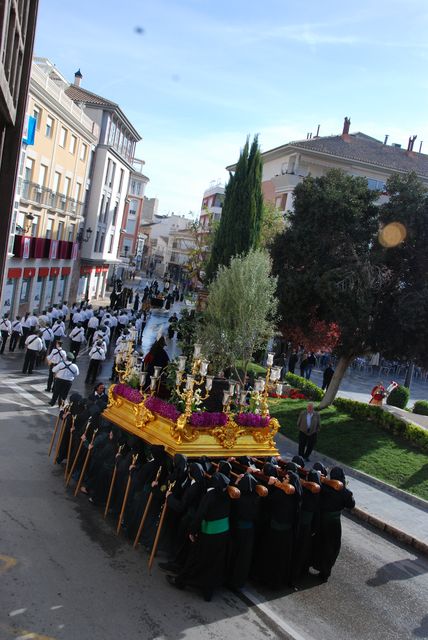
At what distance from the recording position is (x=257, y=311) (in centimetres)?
1992

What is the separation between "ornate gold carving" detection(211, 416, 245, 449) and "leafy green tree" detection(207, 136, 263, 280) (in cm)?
1919

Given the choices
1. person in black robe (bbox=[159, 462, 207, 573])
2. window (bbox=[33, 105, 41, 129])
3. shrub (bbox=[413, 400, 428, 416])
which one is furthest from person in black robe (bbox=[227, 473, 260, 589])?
window (bbox=[33, 105, 41, 129])

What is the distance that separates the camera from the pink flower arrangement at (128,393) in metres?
10.5

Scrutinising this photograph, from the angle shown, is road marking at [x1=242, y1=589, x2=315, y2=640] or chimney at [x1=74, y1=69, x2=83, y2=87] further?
chimney at [x1=74, y1=69, x2=83, y2=87]

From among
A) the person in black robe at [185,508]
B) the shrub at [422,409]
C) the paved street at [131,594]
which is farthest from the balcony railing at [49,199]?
the person in black robe at [185,508]

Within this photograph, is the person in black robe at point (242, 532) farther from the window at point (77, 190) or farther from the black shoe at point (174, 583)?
the window at point (77, 190)

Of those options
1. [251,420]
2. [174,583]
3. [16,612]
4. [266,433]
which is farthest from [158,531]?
[266,433]

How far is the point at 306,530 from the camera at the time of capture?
27.2 feet

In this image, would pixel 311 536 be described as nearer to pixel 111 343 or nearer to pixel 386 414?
pixel 386 414

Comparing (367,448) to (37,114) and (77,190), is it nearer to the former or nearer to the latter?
(37,114)

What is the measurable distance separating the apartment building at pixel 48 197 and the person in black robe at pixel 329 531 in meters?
20.4

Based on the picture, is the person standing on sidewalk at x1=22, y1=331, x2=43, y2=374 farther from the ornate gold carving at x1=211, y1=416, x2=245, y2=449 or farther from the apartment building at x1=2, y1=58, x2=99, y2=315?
the ornate gold carving at x1=211, y1=416, x2=245, y2=449

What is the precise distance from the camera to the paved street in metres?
6.60

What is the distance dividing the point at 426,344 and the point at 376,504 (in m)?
6.25
